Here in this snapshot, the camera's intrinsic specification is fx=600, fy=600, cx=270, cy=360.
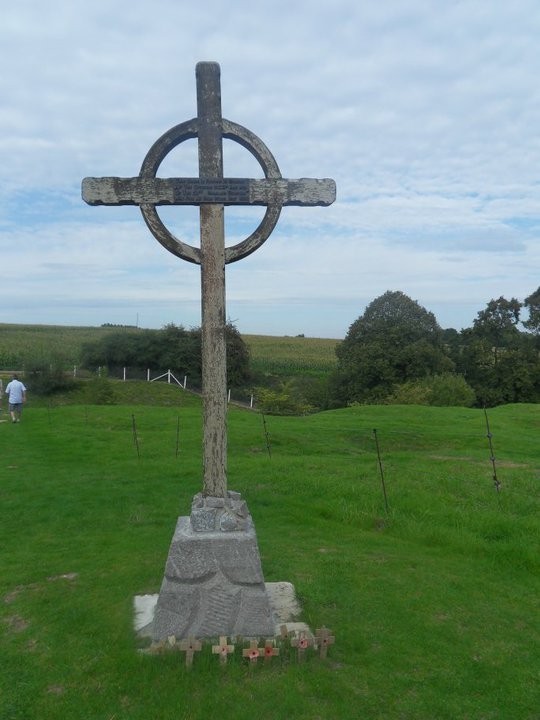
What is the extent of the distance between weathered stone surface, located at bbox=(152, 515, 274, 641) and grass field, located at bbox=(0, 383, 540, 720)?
41 centimetres

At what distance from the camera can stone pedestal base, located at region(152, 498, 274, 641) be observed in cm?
595

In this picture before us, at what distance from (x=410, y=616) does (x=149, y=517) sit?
5.40 m

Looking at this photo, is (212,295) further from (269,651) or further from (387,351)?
(387,351)

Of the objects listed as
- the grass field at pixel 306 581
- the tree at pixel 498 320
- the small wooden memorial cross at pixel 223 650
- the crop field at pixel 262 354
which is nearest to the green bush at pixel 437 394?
the tree at pixel 498 320

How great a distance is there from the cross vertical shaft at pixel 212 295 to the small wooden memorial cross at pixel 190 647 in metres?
1.39

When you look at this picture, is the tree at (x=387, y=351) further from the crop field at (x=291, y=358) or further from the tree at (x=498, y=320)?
the crop field at (x=291, y=358)

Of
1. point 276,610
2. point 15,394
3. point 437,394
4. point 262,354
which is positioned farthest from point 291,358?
point 276,610

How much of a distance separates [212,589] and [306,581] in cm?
184

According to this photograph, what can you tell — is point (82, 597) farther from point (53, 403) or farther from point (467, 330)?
point (467, 330)

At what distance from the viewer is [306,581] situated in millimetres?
7418

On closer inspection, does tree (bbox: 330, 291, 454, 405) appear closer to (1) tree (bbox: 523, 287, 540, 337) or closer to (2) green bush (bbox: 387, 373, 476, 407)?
(2) green bush (bbox: 387, 373, 476, 407)

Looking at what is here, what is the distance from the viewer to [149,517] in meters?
10.6

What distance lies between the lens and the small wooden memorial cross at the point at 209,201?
6242 mm

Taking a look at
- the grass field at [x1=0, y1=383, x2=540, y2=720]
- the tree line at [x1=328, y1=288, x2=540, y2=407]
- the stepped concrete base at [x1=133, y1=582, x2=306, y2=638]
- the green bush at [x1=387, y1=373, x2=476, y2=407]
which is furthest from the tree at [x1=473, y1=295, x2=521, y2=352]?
the stepped concrete base at [x1=133, y1=582, x2=306, y2=638]
